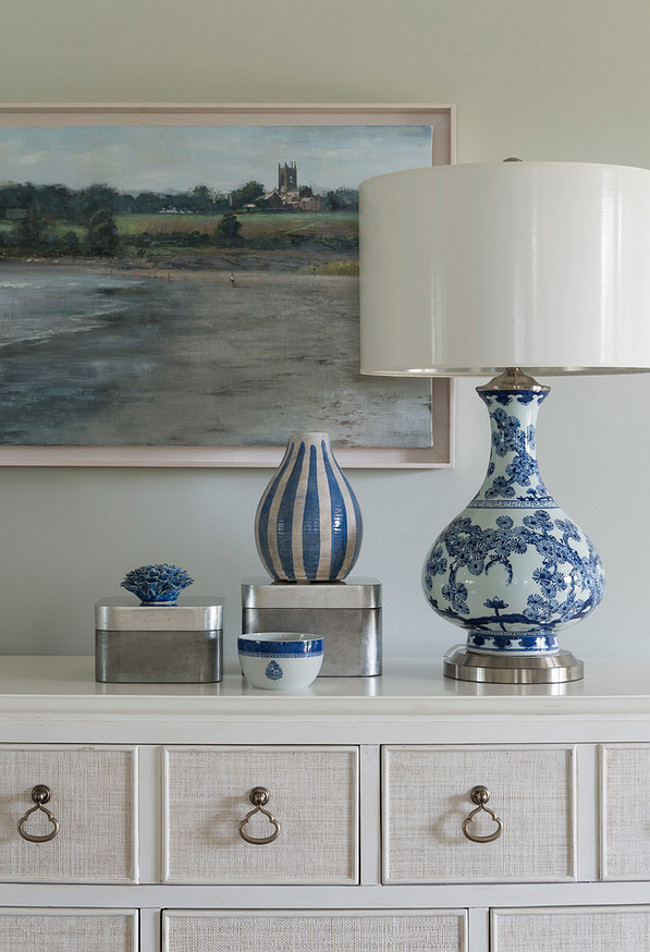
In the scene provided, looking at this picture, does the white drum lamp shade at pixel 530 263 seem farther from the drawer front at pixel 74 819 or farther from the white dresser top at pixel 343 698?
the drawer front at pixel 74 819

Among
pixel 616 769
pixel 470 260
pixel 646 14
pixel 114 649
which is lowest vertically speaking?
pixel 616 769

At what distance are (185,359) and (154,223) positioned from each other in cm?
24

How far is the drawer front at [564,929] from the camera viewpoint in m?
1.33

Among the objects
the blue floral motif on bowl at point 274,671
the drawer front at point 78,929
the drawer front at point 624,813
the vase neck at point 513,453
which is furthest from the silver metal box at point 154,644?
the drawer front at point 624,813

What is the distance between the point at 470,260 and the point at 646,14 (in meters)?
0.78

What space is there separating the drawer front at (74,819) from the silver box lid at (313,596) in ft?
0.99

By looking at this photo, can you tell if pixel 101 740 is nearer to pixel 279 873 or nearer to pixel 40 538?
pixel 279 873

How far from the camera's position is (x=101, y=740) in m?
1.34

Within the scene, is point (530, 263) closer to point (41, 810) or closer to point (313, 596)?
point (313, 596)

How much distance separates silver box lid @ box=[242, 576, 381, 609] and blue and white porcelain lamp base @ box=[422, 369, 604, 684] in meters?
0.09

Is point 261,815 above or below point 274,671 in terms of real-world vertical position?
below

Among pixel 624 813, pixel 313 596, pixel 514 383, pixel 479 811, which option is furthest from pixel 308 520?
pixel 624 813

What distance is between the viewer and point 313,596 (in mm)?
1521

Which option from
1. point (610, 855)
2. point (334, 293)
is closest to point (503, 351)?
point (334, 293)
